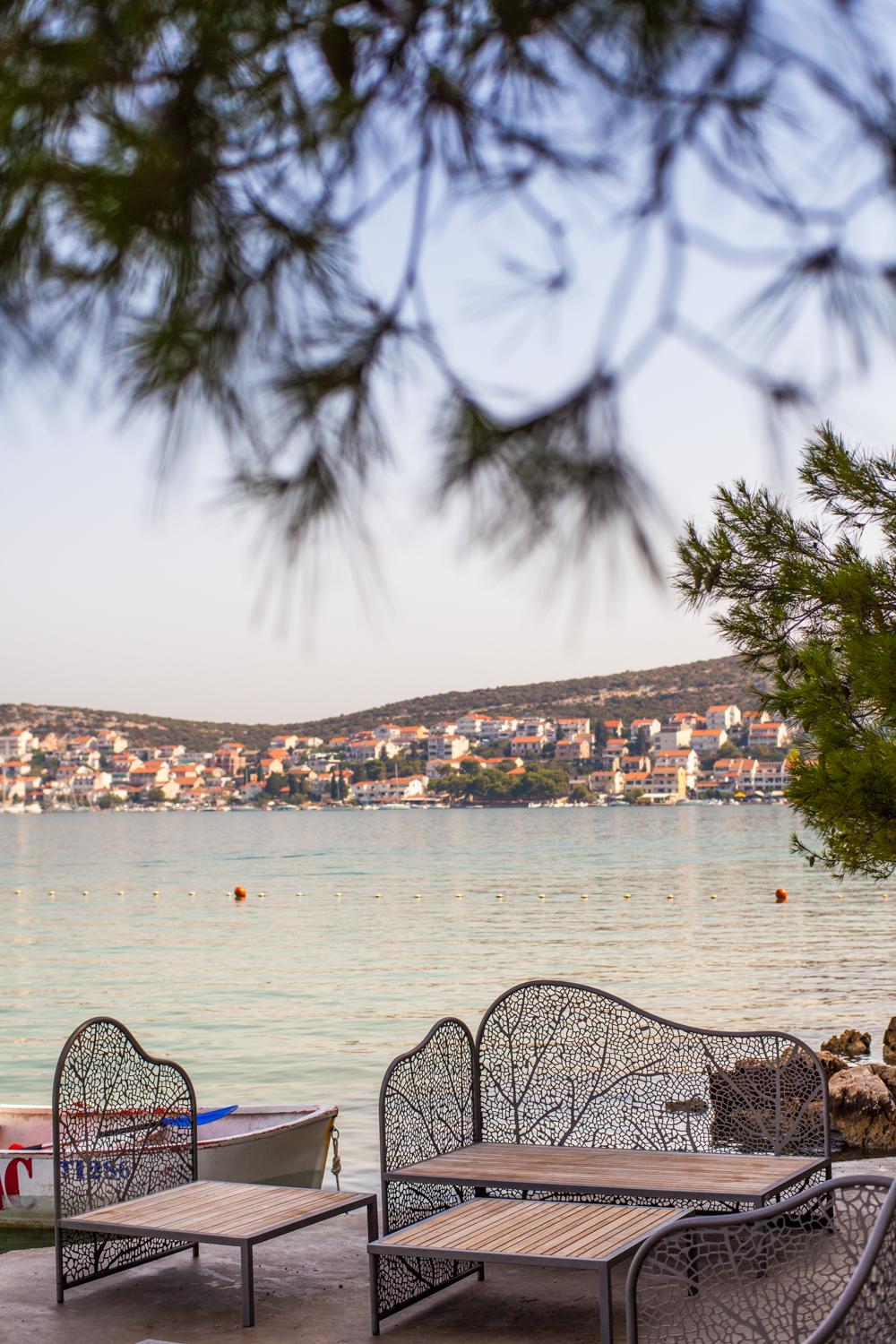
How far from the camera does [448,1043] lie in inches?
209

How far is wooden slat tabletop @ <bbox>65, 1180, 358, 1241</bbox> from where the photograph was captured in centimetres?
461

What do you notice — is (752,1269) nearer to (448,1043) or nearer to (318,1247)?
(448,1043)

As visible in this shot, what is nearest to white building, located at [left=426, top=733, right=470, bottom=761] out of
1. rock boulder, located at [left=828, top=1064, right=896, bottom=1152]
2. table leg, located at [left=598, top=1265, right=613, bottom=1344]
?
table leg, located at [left=598, top=1265, right=613, bottom=1344]

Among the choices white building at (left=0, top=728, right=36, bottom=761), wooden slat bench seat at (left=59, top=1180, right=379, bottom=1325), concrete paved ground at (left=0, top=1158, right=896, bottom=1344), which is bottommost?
concrete paved ground at (left=0, top=1158, right=896, bottom=1344)

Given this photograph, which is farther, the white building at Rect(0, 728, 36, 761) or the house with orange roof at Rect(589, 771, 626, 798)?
the house with orange roof at Rect(589, 771, 626, 798)

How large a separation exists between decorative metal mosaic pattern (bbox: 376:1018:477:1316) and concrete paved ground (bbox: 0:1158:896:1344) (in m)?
0.09

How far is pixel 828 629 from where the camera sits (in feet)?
25.7

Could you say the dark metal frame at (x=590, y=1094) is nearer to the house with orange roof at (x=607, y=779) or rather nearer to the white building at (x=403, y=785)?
the white building at (x=403, y=785)

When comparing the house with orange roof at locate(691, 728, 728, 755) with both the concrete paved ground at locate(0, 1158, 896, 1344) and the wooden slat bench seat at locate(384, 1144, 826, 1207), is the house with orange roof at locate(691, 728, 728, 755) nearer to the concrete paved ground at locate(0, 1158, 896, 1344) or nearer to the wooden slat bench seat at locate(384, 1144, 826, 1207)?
the wooden slat bench seat at locate(384, 1144, 826, 1207)

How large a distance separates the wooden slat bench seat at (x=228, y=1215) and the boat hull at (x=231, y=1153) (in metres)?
3.22

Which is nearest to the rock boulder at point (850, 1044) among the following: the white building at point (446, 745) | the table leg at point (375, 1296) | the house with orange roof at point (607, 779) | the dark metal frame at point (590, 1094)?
the house with orange roof at point (607, 779)

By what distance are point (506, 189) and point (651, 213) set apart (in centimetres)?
22

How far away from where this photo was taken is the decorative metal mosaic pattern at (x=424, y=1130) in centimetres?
466

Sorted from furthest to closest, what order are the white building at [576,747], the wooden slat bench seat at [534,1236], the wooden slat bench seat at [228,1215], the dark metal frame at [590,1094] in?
the white building at [576,747] → the dark metal frame at [590,1094] → the wooden slat bench seat at [228,1215] → the wooden slat bench seat at [534,1236]
